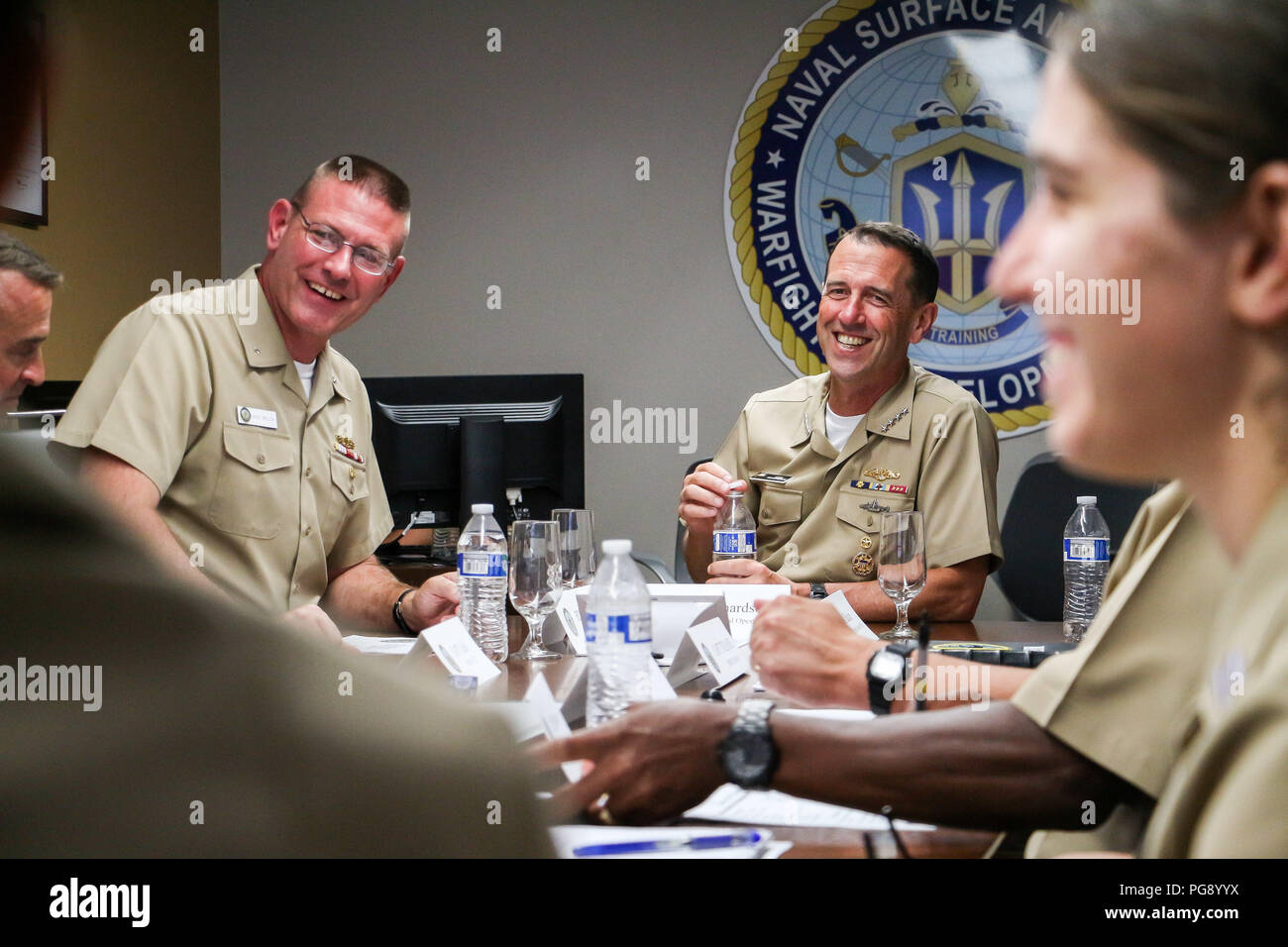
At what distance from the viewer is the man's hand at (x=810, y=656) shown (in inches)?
51.9

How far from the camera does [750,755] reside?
0.96 m

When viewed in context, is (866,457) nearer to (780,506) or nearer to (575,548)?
(780,506)

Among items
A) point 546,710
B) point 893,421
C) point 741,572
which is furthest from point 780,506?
point 546,710

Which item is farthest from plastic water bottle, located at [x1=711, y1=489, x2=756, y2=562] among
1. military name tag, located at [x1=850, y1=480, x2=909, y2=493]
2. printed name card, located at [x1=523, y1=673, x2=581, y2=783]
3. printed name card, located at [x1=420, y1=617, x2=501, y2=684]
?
printed name card, located at [x1=523, y1=673, x2=581, y2=783]

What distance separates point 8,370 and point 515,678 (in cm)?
136

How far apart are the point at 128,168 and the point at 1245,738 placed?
12.0ft

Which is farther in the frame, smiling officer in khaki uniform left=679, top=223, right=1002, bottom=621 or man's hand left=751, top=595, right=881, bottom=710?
smiling officer in khaki uniform left=679, top=223, right=1002, bottom=621

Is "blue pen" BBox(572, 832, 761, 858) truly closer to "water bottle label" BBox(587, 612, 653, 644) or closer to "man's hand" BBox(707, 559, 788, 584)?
"water bottle label" BBox(587, 612, 653, 644)

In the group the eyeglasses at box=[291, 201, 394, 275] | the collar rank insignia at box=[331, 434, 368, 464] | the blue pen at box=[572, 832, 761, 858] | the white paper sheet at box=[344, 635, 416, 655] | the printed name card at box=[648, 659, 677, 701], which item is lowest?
the blue pen at box=[572, 832, 761, 858]

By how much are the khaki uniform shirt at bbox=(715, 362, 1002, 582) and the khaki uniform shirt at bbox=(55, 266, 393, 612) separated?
1000mm

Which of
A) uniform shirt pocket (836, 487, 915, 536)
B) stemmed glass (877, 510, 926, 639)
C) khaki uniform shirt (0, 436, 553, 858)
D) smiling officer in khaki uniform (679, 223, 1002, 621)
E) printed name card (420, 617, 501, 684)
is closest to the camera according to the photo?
khaki uniform shirt (0, 436, 553, 858)

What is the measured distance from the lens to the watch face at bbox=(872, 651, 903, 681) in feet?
4.09

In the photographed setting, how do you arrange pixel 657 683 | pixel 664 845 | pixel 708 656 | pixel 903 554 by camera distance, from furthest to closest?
pixel 903 554, pixel 708 656, pixel 657 683, pixel 664 845

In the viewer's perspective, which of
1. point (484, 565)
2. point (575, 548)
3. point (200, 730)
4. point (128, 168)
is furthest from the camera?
point (128, 168)
